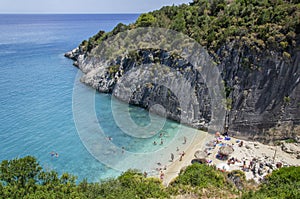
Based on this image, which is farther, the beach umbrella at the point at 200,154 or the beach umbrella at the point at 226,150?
the beach umbrella at the point at 226,150

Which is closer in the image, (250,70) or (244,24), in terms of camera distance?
(250,70)

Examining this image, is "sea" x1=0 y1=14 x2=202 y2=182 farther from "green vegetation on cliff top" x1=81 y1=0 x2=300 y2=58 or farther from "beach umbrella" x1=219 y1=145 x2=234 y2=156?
"green vegetation on cliff top" x1=81 y1=0 x2=300 y2=58

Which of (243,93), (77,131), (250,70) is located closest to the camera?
(250,70)

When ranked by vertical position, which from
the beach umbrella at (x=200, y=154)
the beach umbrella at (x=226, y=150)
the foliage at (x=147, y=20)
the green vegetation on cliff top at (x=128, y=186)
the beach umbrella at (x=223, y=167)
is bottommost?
the beach umbrella at (x=223, y=167)

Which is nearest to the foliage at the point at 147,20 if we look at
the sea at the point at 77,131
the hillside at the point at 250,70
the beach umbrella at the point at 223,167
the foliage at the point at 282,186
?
the hillside at the point at 250,70

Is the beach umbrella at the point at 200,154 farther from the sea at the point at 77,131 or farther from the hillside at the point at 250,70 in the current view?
the hillside at the point at 250,70

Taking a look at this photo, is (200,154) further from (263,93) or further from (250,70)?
(250,70)

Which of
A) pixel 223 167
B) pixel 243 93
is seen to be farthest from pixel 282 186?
pixel 243 93

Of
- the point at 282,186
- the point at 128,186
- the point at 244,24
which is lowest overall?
the point at 128,186
